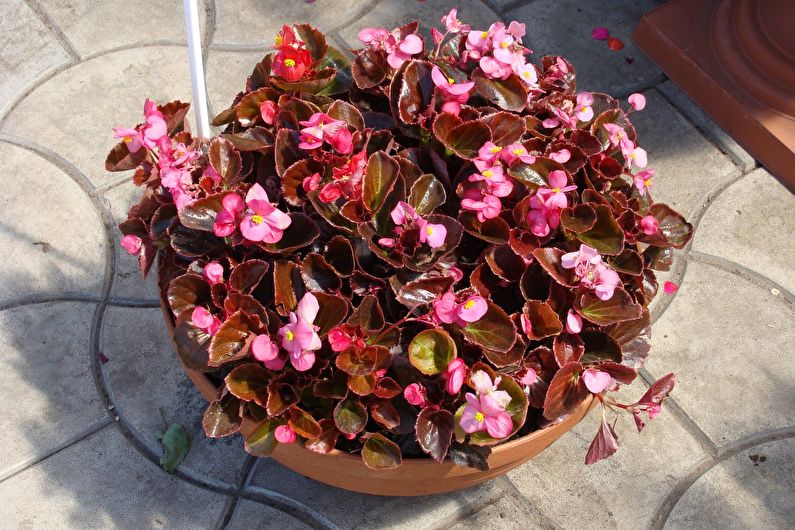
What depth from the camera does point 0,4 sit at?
2.65m

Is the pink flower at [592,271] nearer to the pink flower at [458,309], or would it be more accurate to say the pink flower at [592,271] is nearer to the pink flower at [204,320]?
the pink flower at [458,309]

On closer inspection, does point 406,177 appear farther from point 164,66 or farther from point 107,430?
point 164,66

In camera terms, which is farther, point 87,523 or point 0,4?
point 0,4

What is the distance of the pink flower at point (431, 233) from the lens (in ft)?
4.45

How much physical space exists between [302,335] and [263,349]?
0.27ft

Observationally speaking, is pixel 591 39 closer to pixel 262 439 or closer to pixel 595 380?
pixel 595 380

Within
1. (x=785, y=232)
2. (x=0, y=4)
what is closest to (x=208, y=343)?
(x=785, y=232)

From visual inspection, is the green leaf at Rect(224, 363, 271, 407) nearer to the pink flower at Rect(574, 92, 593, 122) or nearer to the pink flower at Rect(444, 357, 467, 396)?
the pink flower at Rect(444, 357, 467, 396)

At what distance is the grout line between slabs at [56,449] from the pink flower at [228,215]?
80 cm

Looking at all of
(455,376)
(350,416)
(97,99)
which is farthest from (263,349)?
(97,99)

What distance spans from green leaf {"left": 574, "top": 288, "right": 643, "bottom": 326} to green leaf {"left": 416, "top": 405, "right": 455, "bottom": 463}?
0.28 meters

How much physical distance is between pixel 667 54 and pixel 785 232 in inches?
26.1

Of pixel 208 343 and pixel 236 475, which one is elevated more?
pixel 208 343

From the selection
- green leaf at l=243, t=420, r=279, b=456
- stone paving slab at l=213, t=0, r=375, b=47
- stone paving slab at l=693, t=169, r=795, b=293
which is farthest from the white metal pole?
stone paving slab at l=693, t=169, r=795, b=293
